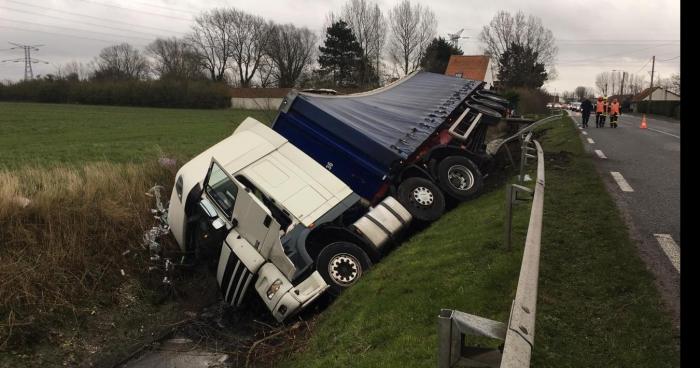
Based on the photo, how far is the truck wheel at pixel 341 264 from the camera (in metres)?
6.41

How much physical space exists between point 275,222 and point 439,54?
56.2 metres

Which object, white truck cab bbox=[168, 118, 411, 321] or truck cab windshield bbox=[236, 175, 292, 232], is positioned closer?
white truck cab bbox=[168, 118, 411, 321]

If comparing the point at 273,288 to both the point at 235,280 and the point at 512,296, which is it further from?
the point at 512,296

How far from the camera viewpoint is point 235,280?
644cm

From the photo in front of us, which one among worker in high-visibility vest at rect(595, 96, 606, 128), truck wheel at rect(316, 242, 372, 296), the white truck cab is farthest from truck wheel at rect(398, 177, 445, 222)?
worker in high-visibility vest at rect(595, 96, 606, 128)

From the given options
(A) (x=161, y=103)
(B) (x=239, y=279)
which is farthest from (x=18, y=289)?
(A) (x=161, y=103)

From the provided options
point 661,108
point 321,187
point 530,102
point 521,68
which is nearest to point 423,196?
point 321,187

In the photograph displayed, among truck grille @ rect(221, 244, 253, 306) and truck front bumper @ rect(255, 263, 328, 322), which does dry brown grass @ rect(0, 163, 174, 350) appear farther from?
truck front bumper @ rect(255, 263, 328, 322)

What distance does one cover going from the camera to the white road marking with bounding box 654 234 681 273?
4.65m

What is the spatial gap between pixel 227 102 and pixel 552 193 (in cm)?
5113

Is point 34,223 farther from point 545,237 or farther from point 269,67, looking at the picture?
point 269,67

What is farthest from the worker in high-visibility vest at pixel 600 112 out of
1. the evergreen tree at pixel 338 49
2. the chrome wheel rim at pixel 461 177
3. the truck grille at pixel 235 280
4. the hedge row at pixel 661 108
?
the evergreen tree at pixel 338 49

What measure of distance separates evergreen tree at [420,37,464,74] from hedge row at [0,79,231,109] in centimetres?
2162
